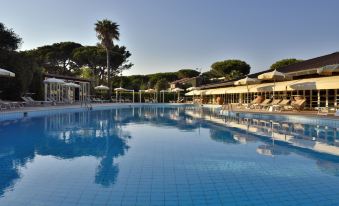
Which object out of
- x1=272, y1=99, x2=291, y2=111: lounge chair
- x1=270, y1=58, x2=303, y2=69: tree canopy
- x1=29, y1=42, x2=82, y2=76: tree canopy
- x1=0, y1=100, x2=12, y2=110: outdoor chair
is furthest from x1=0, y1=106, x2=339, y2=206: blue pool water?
x1=270, y1=58, x2=303, y2=69: tree canopy

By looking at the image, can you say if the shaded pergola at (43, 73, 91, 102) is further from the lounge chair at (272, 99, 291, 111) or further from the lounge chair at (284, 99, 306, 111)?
the lounge chair at (284, 99, 306, 111)

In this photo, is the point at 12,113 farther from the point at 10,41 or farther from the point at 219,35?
the point at 219,35

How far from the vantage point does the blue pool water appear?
3.93 m

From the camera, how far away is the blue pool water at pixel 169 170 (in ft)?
12.9

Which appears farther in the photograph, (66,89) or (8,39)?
(66,89)

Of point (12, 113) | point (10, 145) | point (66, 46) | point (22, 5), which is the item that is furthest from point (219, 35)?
point (66, 46)

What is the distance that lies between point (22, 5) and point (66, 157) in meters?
15.0

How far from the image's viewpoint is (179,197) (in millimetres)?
3936

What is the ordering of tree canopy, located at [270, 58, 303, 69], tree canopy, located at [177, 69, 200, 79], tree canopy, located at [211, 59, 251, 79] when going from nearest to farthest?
tree canopy, located at [270, 58, 303, 69]
tree canopy, located at [211, 59, 251, 79]
tree canopy, located at [177, 69, 200, 79]

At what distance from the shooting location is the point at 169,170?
529 centimetres

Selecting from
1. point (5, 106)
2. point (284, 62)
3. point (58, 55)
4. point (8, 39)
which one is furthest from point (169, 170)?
point (284, 62)

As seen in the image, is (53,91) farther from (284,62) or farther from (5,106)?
(284,62)

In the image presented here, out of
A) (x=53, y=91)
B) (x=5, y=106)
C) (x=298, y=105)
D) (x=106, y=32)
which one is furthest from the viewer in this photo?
(x=106, y=32)

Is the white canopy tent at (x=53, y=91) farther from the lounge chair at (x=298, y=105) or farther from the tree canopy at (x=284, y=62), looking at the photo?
the tree canopy at (x=284, y=62)
